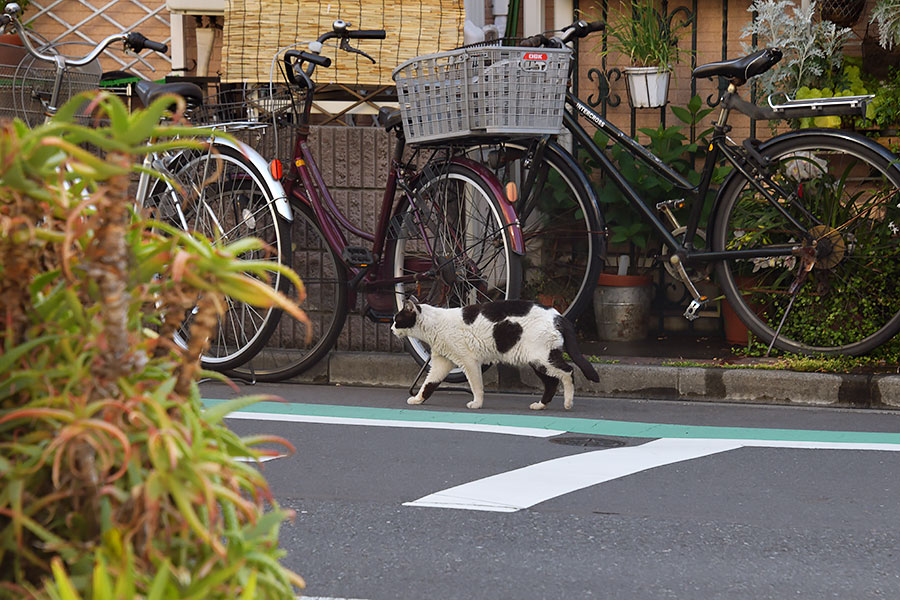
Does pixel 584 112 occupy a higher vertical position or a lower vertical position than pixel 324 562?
higher

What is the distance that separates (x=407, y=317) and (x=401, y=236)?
1.86 feet

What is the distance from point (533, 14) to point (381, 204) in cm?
198

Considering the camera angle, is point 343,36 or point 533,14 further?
point 533,14

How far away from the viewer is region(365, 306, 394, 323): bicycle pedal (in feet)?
19.2

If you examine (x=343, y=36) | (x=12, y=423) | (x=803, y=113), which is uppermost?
(x=343, y=36)

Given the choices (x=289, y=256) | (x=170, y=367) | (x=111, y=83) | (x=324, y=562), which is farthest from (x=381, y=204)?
(x=170, y=367)

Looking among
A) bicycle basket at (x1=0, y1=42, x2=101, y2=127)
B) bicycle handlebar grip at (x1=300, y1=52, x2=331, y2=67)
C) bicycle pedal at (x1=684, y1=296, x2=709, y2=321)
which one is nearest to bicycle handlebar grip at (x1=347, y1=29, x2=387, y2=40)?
bicycle handlebar grip at (x1=300, y1=52, x2=331, y2=67)

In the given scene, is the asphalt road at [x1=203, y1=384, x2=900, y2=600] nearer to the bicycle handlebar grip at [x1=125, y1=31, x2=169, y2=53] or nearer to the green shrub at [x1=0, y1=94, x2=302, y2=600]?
the green shrub at [x1=0, y1=94, x2=302, y2=600]

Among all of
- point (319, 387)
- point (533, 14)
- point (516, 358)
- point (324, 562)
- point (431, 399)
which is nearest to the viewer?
point (324, 562)

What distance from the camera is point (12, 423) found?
0.95 meters

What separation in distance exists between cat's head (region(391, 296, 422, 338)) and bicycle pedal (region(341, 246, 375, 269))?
0.41 m

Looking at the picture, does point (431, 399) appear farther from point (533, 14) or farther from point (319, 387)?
point (533, 14)

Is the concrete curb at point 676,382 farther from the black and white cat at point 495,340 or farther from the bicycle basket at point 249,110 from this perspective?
the bicycle basket at point 249,110

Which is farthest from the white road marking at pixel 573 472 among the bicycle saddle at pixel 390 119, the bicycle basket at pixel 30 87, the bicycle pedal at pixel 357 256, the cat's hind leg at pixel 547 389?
the bicycle basket at pixel 30 87
